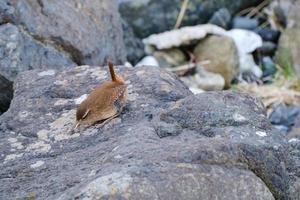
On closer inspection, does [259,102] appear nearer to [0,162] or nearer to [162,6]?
[0,162]

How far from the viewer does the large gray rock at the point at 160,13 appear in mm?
6113

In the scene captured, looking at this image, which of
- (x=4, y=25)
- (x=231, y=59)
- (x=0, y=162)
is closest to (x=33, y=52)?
(x=4, y=25)

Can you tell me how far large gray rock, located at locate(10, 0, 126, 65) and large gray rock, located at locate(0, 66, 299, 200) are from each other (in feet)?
3.25

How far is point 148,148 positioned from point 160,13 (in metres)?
4.26

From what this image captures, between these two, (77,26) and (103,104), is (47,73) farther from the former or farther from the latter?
(77,26)

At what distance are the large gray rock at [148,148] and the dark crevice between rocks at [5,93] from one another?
57cm

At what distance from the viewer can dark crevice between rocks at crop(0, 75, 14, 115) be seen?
332cm

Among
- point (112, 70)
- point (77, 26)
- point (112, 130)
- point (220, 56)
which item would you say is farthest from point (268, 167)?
point (220, 56)

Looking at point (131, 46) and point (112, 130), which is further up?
point (112, 130)

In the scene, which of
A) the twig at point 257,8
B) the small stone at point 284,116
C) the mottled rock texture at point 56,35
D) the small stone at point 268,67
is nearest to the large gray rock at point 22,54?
the mottled rock texture at point 56,35

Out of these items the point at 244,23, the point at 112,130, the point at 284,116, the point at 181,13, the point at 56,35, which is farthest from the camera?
the point at 244,23

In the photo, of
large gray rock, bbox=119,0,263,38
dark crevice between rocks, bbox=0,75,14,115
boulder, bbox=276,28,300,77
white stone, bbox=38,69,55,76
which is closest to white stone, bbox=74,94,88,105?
white stone, bbox=38,69,55,76

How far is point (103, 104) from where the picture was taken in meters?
2.49

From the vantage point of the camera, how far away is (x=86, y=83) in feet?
9.22
